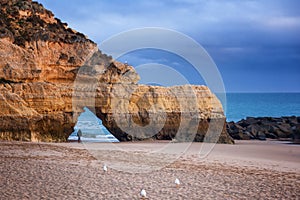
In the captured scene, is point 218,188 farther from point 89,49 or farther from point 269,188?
point 89,49

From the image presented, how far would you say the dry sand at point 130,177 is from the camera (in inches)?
326

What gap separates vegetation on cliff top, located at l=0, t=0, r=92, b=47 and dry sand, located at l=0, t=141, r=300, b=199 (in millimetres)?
7207

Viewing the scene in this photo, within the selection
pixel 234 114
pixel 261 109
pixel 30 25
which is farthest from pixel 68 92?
pixel 261 109

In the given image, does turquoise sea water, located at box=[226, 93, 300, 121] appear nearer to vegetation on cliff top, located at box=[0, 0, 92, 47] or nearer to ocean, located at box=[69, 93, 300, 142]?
ocean, located at box=[69, 93, 300, 142]

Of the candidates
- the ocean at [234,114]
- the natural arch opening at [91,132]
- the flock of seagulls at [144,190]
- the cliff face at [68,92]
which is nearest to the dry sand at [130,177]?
the flock of seagulls at [144,190]

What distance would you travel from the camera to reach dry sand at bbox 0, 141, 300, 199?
27.2 ft

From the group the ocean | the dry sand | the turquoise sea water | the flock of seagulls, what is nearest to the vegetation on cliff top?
the dry sand

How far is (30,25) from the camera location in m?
21.1

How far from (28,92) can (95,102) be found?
3.80 m

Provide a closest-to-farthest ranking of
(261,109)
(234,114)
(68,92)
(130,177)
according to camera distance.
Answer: (130,177)
(68,92)
(234,114)
(261,109)

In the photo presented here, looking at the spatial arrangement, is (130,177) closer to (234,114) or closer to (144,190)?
(144,190)

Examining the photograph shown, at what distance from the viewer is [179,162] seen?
13.8 m

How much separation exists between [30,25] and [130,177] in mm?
14015

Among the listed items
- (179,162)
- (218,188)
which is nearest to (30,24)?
(179,162)
